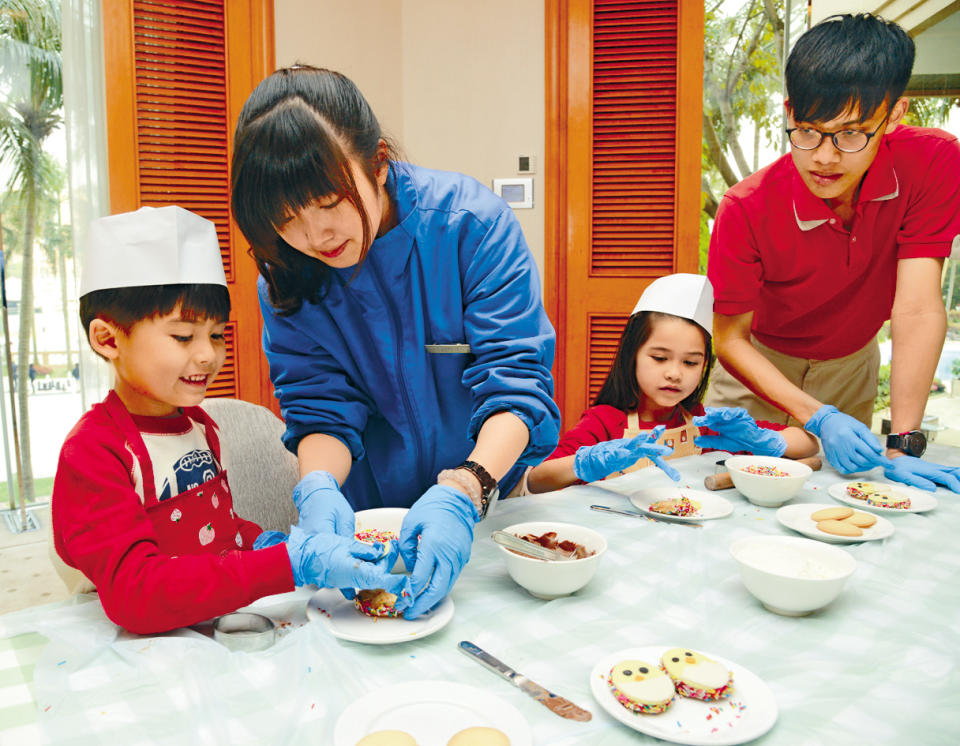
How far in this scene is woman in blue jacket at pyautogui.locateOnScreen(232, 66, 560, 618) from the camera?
1.05 m

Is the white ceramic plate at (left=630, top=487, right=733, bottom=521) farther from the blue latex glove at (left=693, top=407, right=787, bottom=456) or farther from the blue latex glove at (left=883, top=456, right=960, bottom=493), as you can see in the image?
the blue latex glove at (left=883, top=456, right=960, bottom=493)

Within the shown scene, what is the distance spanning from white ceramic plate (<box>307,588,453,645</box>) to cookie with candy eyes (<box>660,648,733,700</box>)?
0.94 feet

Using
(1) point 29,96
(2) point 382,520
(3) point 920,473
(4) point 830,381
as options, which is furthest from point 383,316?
(1) point 29,96

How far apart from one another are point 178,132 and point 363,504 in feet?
6.73

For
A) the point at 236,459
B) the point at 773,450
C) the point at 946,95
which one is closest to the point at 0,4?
the point at 236,459

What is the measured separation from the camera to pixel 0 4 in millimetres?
3031

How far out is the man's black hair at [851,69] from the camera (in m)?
1.59

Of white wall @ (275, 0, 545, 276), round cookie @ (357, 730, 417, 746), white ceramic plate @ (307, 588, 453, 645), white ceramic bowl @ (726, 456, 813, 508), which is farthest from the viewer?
white wall @ (275, 0, 545, 276)

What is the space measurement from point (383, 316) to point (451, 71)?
8.45ft

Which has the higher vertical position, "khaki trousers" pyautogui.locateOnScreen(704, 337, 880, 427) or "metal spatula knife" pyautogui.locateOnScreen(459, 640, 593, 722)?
"khaki trousers" pyautogui.locateOnScreen(704, 337, 880, 427)

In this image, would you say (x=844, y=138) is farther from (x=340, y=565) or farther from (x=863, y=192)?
(x=340, y=565)

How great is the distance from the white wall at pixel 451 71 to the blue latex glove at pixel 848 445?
197 cm

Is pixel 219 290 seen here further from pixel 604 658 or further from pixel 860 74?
pixel 860 74

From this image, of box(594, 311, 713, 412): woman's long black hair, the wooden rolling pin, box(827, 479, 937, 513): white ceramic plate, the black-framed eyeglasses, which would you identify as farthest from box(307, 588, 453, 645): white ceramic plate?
the black-framed eyeglasses
